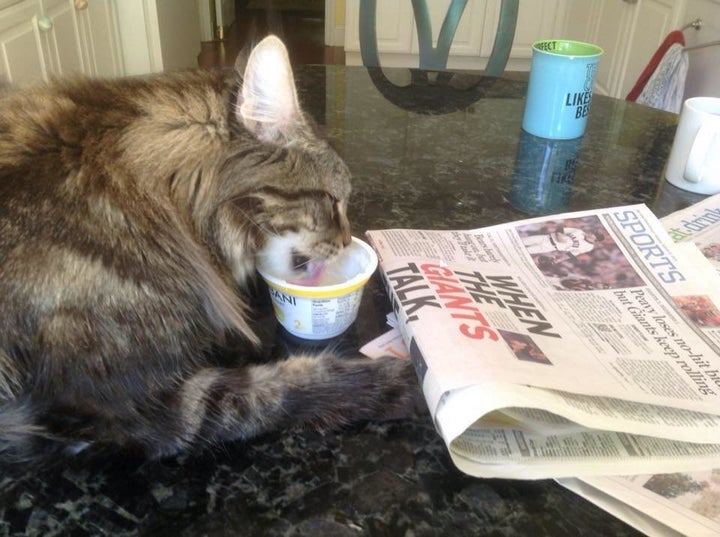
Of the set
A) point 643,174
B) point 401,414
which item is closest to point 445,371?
point 401,414

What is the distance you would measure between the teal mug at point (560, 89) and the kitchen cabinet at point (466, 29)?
2586 mm

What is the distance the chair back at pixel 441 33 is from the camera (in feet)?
6.01

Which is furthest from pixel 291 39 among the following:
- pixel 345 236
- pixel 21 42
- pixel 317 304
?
pixel 317 304

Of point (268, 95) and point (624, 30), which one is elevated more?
point (268, 95)

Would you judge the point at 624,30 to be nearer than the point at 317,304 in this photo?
No

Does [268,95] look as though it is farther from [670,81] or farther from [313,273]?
[670,81]

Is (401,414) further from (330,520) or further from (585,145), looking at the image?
(585,145)

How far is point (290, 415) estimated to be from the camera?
2.08 ft

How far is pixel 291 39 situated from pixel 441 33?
11.8 feet

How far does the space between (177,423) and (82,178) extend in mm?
272

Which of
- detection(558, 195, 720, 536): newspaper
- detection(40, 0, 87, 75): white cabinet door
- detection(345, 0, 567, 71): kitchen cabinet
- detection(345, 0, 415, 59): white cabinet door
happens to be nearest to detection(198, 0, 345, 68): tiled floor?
detection(345, 0, 415, 59): white cabinet door

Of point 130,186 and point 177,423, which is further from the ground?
point 130,186

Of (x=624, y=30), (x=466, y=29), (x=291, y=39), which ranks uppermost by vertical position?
(x=624, y=30)

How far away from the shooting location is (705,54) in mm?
2414
